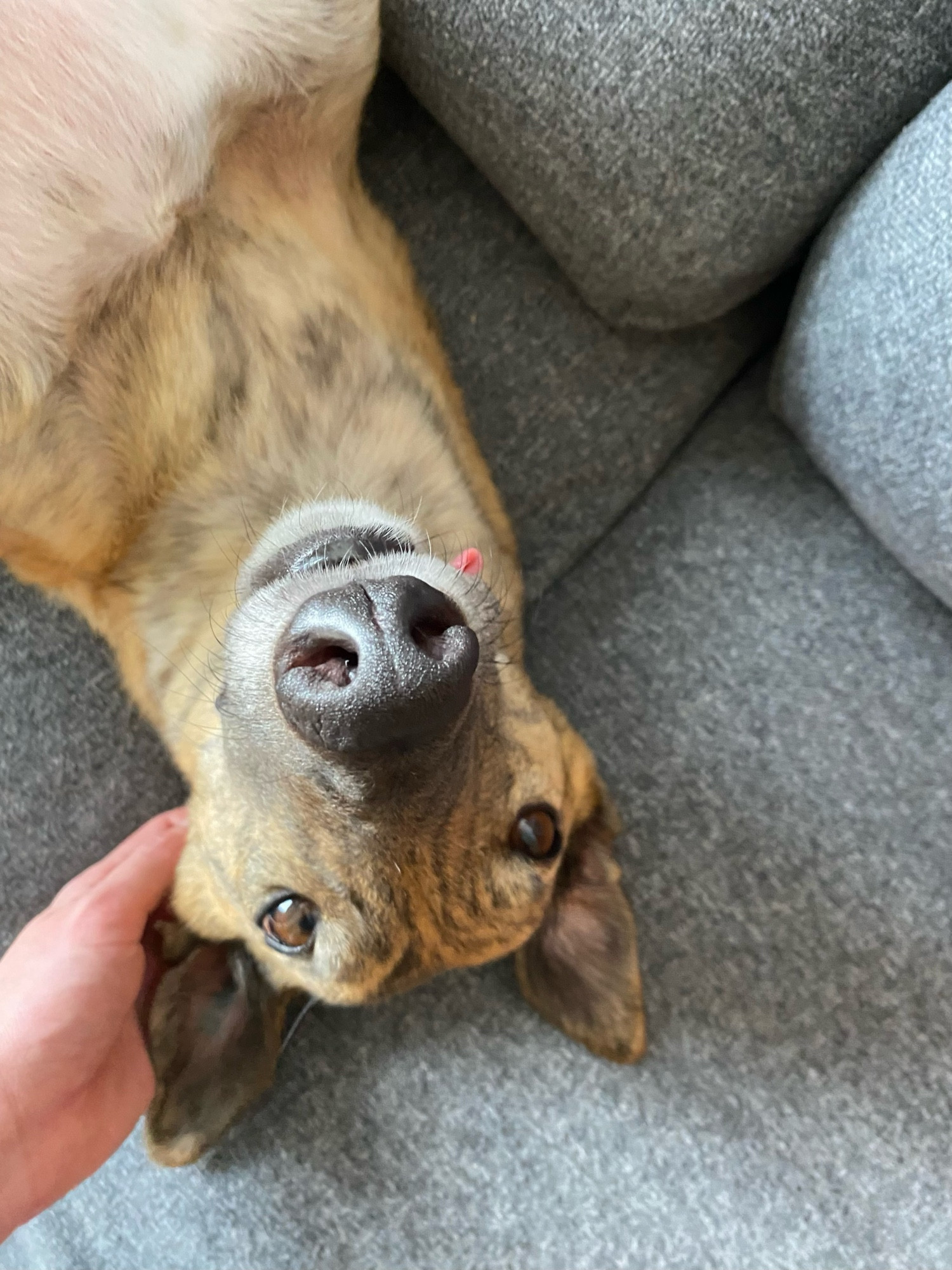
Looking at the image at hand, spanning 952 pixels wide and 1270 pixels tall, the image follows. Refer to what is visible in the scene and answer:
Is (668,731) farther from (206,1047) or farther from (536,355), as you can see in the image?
(206,1047)

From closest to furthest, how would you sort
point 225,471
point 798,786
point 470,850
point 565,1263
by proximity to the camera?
point 470,850
point 225,471
point 565,1263
point 798,786

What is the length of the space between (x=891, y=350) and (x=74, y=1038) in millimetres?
2229

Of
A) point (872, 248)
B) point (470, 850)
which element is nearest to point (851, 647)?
point (872, 248)

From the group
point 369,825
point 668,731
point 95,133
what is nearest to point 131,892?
point 369,825

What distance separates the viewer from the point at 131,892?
2.03 meters

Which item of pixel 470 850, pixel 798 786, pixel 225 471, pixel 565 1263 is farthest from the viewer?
pixel 798 786

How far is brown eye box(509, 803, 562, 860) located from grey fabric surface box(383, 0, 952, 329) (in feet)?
3.93

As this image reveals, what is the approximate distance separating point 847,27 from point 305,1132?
8.46ft

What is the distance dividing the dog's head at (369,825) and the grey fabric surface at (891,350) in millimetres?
895

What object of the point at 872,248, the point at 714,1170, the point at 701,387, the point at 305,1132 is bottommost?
the point at 305,1132

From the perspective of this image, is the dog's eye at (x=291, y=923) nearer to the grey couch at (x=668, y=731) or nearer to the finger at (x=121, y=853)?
the finger at (x=121, y=853)

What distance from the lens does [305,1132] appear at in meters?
2.16

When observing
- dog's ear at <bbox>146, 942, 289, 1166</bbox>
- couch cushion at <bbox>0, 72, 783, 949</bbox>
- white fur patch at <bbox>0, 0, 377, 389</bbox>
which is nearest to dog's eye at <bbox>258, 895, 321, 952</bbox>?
dog's ear at <bbox>146, 942, 289, 1166</bbox>

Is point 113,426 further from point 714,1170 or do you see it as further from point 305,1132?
point 714,1170
